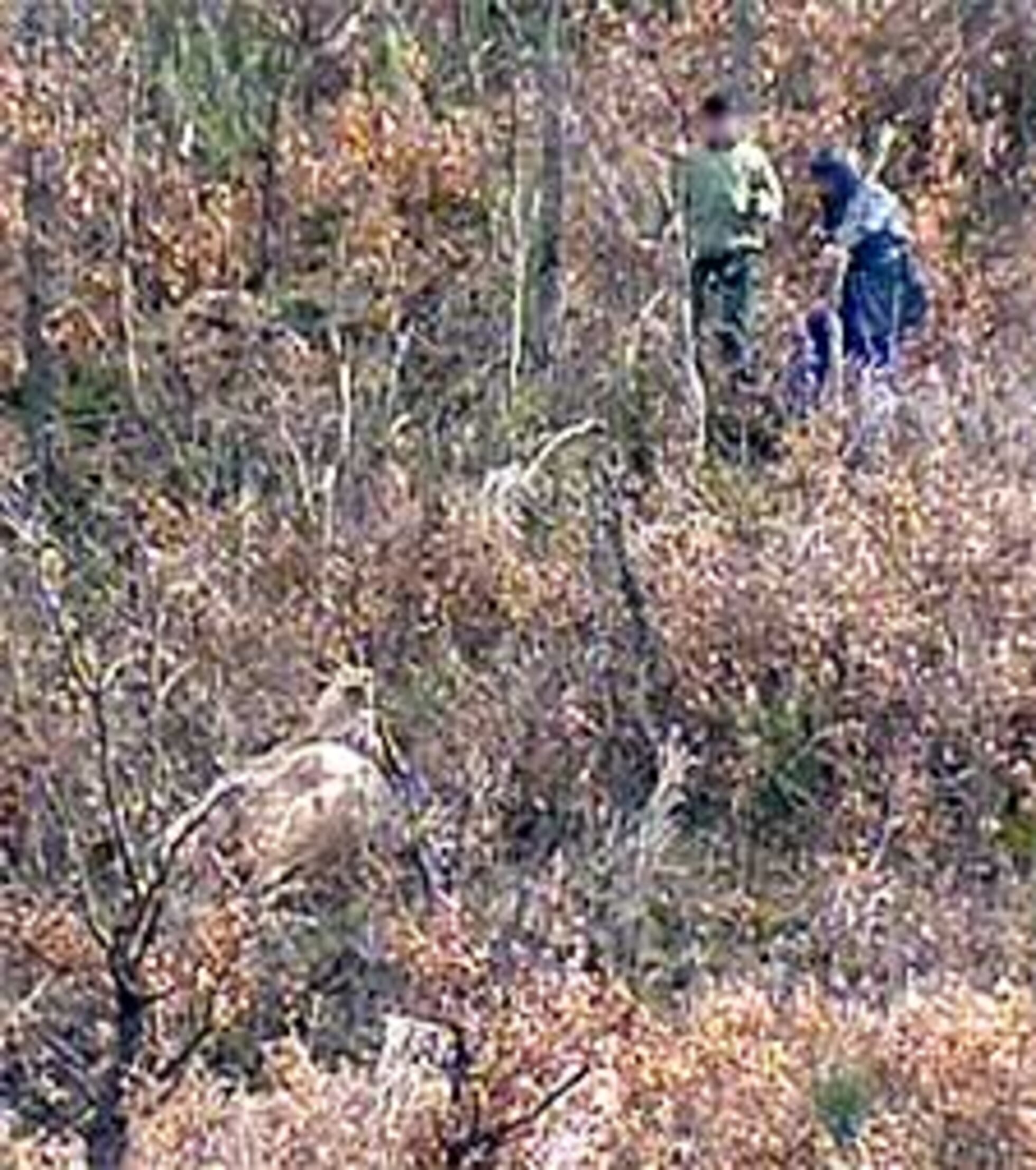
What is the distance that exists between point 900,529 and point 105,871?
107 inches

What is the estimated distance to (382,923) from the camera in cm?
962

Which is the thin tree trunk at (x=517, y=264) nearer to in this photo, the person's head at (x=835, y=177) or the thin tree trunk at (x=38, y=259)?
the person's head at (x=835, y=177)

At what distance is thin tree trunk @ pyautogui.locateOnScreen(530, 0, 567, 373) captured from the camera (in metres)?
12.6

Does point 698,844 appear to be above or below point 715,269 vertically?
below

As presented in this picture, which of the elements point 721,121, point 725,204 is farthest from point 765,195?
point 721,121

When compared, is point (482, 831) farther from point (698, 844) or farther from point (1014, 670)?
point (1014, 670)

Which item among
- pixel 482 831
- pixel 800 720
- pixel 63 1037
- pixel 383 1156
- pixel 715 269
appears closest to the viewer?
pixel 383 1156

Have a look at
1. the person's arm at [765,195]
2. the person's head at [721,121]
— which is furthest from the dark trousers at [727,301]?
the person's head at [721,121]

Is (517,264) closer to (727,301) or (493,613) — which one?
(727,301)

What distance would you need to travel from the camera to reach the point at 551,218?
13.0m

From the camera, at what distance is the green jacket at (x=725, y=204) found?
41.1 ft

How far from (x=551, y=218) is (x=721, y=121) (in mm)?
646

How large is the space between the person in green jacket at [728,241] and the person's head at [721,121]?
9.8 inches

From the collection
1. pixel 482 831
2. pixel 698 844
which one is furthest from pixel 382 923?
pixel 698 844
